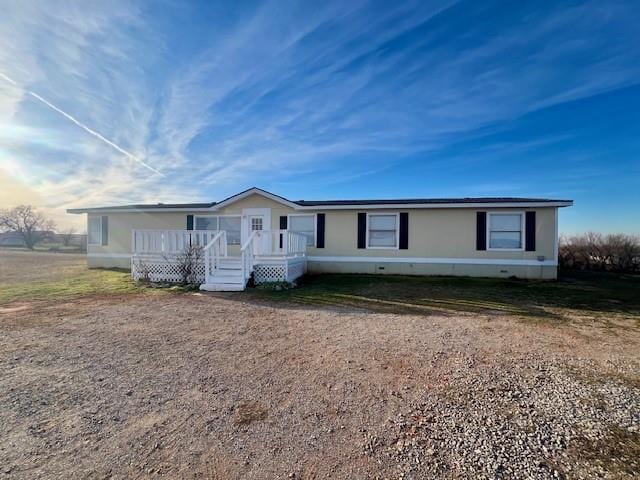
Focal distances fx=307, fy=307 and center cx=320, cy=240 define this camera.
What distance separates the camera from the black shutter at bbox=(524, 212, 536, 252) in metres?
11.4

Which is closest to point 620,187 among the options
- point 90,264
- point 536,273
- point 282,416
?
point 536,273

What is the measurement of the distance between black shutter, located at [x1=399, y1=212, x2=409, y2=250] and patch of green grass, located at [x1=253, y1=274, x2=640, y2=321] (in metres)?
1.37

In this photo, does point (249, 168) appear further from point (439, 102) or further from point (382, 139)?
point (439, 102)

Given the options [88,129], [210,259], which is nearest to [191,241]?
[210,259]

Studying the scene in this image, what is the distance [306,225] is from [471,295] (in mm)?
7056

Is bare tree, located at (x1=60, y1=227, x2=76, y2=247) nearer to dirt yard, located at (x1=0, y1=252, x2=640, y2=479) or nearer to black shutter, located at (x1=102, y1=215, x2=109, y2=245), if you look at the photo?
black shutter, located at (x1=102, y1=215, x2=109, y2=245)

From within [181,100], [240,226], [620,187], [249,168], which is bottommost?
[240,226]

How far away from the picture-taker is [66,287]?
9.67 metres

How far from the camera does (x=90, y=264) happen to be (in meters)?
15.2

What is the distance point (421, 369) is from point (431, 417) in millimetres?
1113

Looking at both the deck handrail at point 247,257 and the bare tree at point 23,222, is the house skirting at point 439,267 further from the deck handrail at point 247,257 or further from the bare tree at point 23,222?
the bare tree at point 23,222

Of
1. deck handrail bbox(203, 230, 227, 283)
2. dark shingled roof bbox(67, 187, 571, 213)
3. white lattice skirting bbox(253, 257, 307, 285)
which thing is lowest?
white lattice skirting bbox(253, 257, 307, 285)

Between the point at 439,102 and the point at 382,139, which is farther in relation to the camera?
the point at 382,139

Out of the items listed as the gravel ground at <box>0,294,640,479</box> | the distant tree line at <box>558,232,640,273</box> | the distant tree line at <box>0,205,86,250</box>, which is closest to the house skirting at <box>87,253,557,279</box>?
the gravel ground at <box>0,294,640,479</box>
